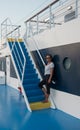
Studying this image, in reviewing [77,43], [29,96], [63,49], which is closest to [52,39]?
[63,49]

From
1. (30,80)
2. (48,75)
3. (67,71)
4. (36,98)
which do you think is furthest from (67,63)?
(30,80)

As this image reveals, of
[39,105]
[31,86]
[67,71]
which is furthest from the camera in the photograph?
[31,86]

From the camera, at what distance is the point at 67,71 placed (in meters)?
5.98

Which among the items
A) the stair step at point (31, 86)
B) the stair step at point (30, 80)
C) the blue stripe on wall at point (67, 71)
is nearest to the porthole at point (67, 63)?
the blue stripe on wall at point (67, 71)

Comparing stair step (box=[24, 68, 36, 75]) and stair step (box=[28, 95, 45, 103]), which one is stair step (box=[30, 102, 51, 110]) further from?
stair step (box=[24, 68, 36, 75])

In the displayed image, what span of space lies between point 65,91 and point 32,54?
9.86 ft

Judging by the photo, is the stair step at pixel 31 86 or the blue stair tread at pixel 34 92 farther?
the stair step at pixel 31 86

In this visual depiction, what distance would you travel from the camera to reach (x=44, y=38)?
24.4ft

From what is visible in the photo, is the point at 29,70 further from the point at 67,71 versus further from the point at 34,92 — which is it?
the point at 67,71

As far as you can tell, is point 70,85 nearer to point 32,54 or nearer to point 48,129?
point 48,129

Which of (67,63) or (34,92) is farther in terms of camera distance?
(34,92)

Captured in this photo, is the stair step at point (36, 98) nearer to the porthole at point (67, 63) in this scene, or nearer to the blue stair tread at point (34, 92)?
the blue stair tread at point (34, 92)

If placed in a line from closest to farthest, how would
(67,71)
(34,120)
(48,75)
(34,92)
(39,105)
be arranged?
(34,120) → (67,71) → (39,105) → (48,75) → (34,92)

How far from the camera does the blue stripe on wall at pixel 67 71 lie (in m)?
5.50
